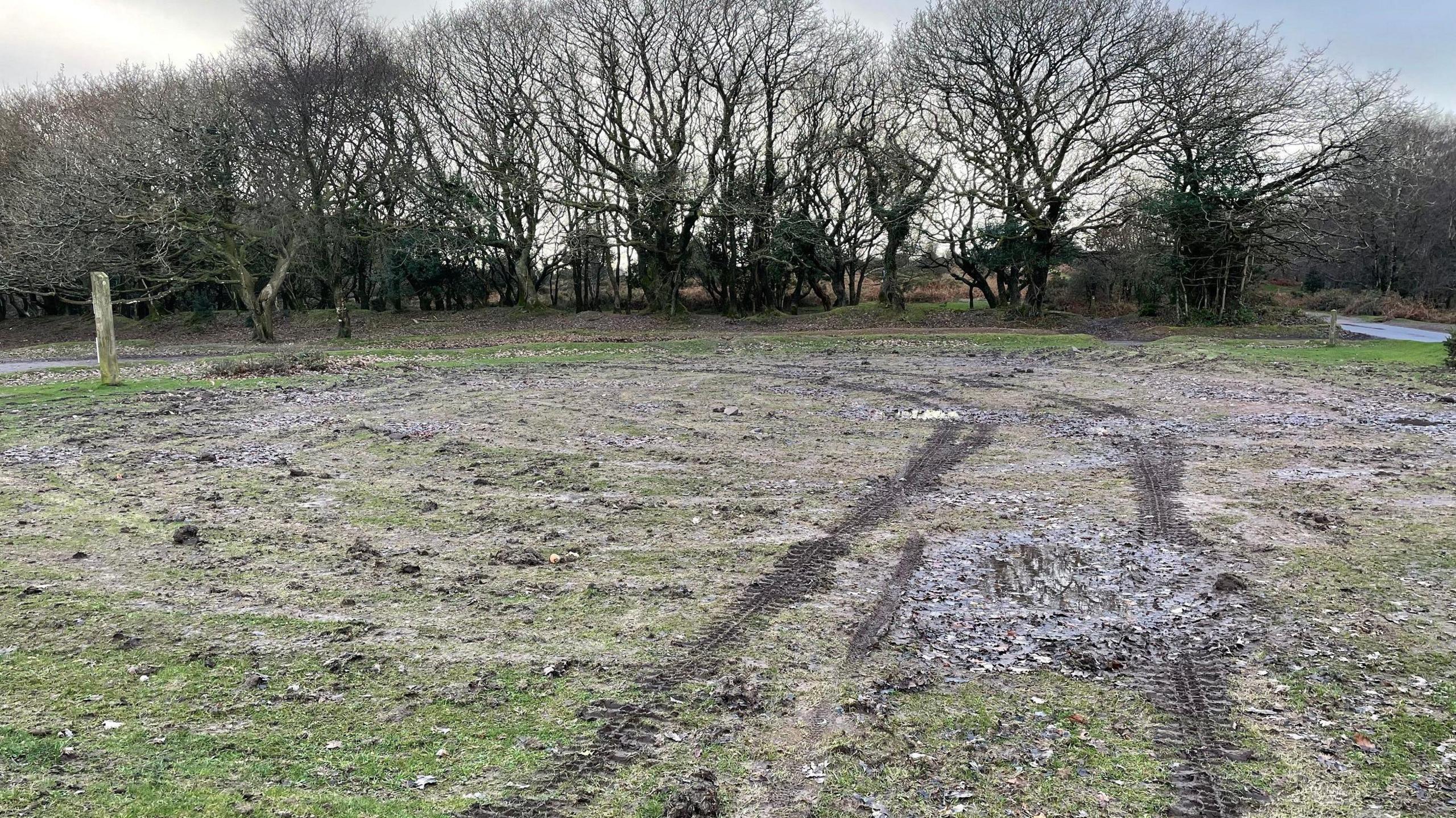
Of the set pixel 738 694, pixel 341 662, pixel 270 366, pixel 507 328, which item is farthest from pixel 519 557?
pixel 507 328

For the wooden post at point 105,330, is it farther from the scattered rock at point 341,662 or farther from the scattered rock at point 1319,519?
the scattered rock at point 1319,519

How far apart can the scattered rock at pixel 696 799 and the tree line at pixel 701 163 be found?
106ft

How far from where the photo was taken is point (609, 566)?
6.20 metres

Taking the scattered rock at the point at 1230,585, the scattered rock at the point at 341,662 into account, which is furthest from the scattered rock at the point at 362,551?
the scattered rock at the point at 1230,585

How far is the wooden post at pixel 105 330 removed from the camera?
55.6ft

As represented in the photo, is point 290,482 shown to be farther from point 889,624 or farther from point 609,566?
point 889,624

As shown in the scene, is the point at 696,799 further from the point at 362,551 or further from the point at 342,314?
the point at 342,314

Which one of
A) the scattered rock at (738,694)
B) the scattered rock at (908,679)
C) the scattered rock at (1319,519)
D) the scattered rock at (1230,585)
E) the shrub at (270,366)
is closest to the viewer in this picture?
the scattered rock at (738,694)

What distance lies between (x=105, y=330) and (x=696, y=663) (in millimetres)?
17375

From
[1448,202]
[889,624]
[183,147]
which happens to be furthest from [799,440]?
[1448,202]

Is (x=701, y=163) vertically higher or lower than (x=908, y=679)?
higher

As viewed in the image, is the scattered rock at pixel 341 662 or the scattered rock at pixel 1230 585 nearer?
the scattered rock at pixel 341 662

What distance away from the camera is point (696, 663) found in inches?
182

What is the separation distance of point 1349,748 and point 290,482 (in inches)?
332
